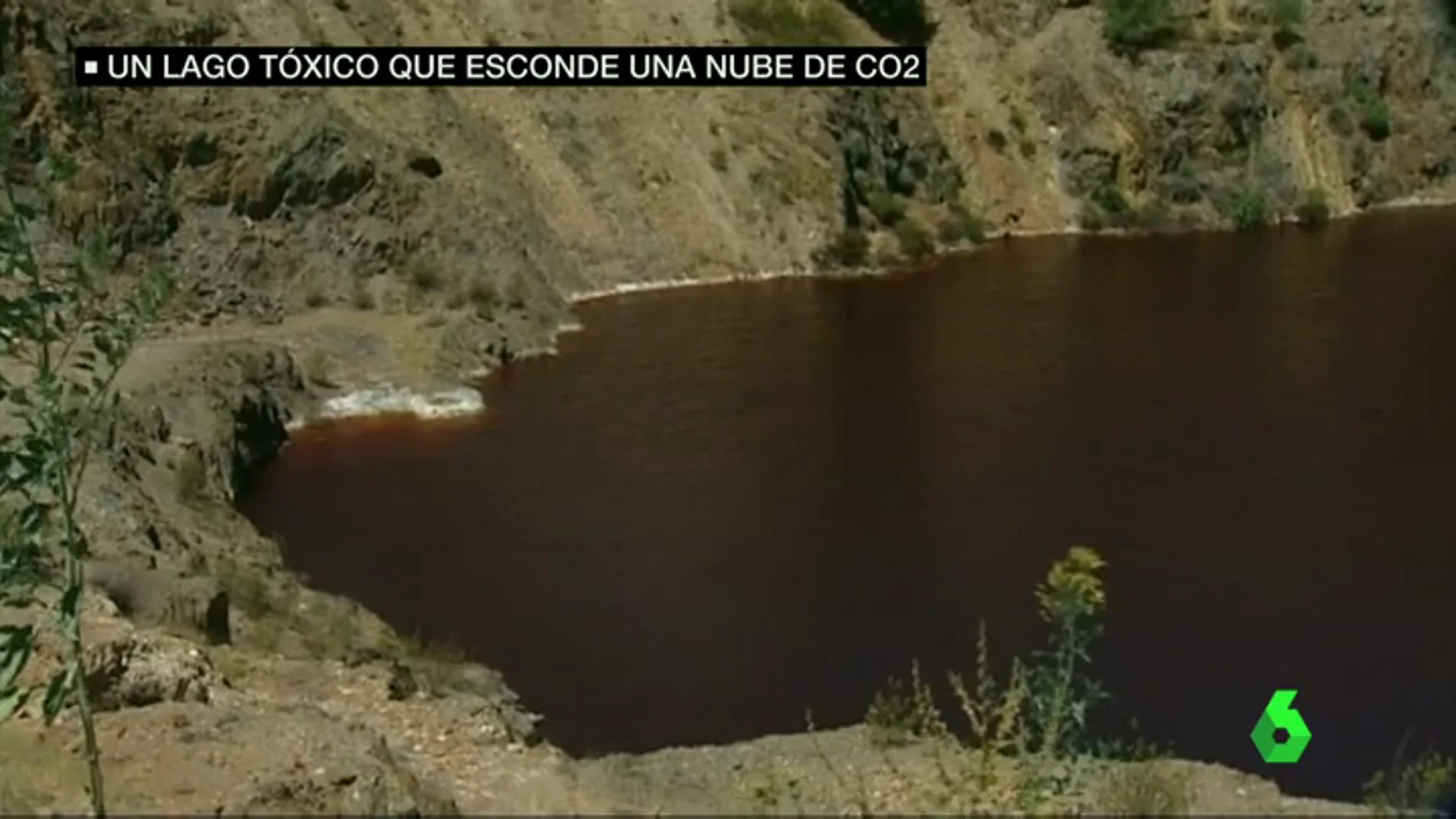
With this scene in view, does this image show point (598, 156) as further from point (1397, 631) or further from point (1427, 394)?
point (1397, 631)

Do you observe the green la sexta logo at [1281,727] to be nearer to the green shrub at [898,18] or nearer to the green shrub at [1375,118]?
the green shrub at [898,18]

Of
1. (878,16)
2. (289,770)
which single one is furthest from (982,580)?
(878,16)

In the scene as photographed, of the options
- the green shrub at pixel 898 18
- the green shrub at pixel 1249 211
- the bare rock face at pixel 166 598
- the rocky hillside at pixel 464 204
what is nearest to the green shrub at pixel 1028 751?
the rocky hillside at pixel 464 204

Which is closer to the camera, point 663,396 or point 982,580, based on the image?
point 982,580

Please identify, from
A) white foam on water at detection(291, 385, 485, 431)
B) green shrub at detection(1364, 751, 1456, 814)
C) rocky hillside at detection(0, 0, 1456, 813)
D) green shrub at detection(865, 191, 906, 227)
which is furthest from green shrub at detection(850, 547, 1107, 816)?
green shrub at detection(865, 191, 906, 227)

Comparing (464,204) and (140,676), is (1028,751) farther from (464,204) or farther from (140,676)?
(464,204)
